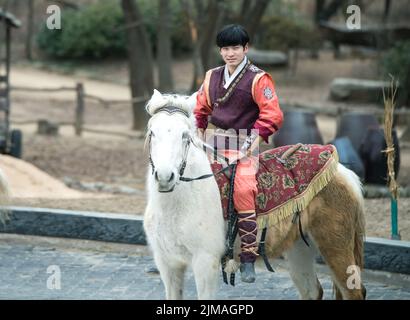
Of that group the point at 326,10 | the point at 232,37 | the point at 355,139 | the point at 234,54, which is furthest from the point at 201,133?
the point at 326,10

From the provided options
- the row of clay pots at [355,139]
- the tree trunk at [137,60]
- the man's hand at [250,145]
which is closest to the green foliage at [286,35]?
the tree trunk at [137,60]

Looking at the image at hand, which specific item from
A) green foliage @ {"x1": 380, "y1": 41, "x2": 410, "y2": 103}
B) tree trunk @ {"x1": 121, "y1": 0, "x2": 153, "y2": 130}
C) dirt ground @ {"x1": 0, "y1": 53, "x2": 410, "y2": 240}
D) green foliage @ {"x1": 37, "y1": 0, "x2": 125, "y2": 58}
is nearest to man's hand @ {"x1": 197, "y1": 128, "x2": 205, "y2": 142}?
dirt ground @ {"x1": 0, "y1": 53, "x2": 410, "y2": 240}

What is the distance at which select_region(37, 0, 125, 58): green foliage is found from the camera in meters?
35.3

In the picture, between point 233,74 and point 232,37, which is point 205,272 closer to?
point 233,74

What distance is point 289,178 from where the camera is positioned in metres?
6.46

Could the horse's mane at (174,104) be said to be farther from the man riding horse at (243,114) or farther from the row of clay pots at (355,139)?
the row of clay pots at (355,139)

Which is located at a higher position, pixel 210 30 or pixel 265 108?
pixel 210 30

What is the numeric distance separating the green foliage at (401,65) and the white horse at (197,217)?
20.1 metres

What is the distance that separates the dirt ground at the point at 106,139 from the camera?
429 inches

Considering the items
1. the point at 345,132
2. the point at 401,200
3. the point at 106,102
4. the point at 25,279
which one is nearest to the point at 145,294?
the point at 25,279

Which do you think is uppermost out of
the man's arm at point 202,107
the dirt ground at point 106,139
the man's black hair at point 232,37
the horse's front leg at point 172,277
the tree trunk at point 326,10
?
the tree trunk at point 326,10

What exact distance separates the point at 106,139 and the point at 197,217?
51.7ft

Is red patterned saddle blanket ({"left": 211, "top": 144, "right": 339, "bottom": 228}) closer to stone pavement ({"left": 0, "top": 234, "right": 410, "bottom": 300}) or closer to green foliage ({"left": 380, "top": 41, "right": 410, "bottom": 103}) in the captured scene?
stone pavement ({"left": 0, "top": 234, "right": 410, "bottom": 300})

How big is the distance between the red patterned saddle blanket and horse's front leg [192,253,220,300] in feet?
1.83
